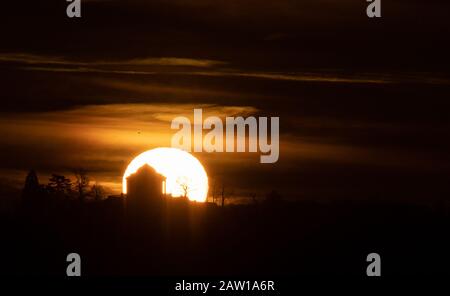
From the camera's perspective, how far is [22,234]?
9638cm

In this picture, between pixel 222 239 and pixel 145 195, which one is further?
pixel 222 239

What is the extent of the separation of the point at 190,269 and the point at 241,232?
1284 cm

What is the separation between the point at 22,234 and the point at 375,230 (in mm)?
33843

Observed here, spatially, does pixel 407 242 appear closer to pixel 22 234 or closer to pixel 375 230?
pixel 375 230
